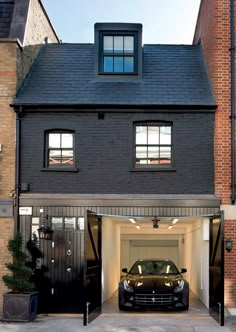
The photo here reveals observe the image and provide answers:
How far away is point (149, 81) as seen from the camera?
16.5 m

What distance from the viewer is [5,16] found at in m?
17.1

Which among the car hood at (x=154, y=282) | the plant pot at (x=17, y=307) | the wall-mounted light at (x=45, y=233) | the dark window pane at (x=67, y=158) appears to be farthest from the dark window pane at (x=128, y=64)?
the plant pot at (x=17, y=307)

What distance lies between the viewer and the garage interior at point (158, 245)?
1703 centimetres

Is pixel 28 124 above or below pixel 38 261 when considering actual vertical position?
above

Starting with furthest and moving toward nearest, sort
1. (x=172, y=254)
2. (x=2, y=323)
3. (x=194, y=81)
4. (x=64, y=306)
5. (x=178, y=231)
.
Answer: (x=172, y=254) → (x=178, y=231) → (x=194, y=81) → (x=64, y=306) → (x=2, y=323)

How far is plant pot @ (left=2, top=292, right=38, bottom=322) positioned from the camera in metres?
13.6

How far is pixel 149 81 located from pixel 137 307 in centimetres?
653

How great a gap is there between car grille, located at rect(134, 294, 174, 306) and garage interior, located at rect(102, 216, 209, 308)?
156 cm

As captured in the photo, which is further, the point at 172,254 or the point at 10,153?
the point at 172,254

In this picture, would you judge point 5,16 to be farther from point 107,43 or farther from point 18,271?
point 18,271

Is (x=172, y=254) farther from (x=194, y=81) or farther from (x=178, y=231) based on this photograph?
(x=194, y=81)

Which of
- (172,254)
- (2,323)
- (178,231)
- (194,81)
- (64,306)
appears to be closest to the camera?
(2,323)

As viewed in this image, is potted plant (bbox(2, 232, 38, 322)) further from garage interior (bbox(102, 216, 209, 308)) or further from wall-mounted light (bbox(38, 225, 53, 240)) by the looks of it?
garage interior (bbox(102, 216, 209, 308))

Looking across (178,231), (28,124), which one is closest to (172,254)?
(178,231)
